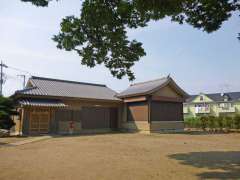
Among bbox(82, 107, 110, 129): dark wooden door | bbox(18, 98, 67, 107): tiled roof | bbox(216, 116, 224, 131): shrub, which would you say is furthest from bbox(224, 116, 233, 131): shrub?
bbox(18, 98, 67, 107): tiled roof

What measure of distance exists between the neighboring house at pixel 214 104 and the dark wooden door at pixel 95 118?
33853 mm

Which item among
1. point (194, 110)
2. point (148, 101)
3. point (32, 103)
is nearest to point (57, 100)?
point (32, 103)

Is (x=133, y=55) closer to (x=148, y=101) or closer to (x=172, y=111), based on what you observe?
(x=148, y=101)

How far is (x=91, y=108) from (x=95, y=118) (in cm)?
112

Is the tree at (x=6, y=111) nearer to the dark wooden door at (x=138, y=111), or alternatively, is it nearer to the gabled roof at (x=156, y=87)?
the gabled roof at (x=156, y=87)

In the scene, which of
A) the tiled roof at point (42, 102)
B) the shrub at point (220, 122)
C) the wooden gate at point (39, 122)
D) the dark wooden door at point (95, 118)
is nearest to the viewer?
the tiled roof at point (42, 102)

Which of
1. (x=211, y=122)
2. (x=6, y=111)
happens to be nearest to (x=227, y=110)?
(x=211, y=122)

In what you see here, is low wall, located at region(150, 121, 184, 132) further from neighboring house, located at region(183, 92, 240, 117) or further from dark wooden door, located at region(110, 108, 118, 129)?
neighboring house, located at region(183, 92, 240, 117)

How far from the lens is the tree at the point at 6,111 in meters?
19.5

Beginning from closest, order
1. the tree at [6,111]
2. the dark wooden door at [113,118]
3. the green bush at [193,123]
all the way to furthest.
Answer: the tree at [6,111] < the dark wooden door at [113,118] < the green bush at [193,123]

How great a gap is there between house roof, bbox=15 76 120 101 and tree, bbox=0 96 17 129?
1.15 metres

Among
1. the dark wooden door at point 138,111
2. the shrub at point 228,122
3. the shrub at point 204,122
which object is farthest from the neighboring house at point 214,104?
the dark wooden door at point 138,111

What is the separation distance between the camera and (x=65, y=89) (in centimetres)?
2467

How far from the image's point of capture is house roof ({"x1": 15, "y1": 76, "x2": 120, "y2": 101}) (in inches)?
854
